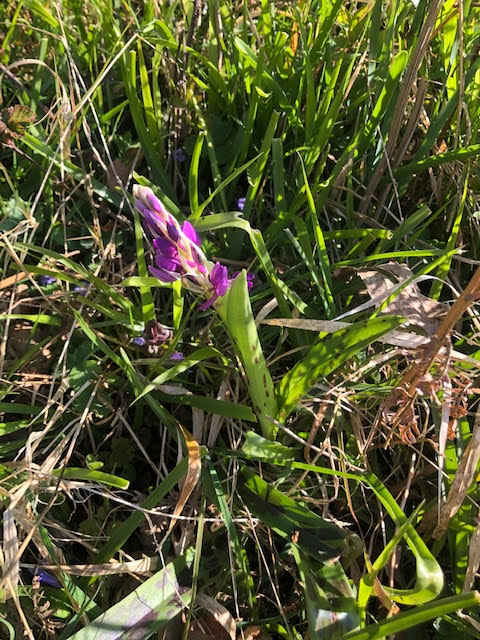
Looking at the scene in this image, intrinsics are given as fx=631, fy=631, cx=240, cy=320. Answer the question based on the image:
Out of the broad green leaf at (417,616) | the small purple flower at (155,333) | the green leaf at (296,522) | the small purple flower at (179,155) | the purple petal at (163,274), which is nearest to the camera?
the broad green leaf at (417,616)

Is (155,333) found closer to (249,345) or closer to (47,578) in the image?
(249,345)

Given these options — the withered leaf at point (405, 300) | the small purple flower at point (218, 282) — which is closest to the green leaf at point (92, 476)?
the small purple flower at point (218, 282)

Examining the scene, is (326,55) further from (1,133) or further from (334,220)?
(1,133)

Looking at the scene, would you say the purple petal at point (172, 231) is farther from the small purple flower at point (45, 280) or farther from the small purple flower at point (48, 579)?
the small purple flower at point (48, 579)

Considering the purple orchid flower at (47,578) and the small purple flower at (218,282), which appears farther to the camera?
the purple orchid flower at (47,578)

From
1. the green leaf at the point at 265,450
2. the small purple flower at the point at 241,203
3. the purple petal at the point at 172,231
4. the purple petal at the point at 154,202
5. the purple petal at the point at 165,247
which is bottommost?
the green leaf at the point at 265,450

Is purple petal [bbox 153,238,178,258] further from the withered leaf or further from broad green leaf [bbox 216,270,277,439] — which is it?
the withered leaf

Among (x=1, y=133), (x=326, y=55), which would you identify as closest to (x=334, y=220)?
(x=326, y=55)

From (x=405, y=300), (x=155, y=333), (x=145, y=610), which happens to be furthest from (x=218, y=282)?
(x=145, y=610)

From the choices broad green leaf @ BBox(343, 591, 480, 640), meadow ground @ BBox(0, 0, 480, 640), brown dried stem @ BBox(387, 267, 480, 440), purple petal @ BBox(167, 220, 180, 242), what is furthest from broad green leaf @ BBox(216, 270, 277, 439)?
broad green leaf @ BBox(343, 591, 480, 640)
